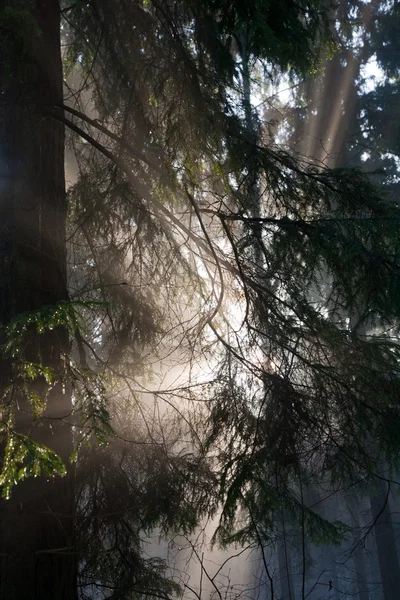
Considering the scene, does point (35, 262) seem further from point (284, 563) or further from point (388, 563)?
point (284, 563)

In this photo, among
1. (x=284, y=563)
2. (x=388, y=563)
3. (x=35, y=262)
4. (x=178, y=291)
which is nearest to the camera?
(x=35, y=262)

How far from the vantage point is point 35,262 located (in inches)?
158

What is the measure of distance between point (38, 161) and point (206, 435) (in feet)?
8.67

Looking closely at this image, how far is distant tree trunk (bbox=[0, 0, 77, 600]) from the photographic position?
11.5 ft

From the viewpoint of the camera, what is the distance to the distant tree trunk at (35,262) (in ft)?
11.5

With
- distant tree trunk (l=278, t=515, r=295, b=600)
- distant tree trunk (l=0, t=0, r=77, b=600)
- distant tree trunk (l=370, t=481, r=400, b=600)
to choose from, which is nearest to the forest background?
distant tree trunk (l=0, t=0, r=77, b=600)

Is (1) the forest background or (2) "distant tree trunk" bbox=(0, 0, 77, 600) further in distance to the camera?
(1) the forest background

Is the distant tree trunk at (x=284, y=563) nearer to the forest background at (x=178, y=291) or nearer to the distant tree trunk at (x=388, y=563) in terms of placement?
the forest background at (x=178, y=291)

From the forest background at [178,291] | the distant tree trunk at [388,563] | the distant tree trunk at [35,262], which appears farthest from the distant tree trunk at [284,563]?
the distant tree trunk at [388,563]

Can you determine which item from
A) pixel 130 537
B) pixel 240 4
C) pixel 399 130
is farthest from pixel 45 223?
pixel 399 130

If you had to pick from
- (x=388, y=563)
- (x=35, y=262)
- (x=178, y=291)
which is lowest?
(x=388, y=563)

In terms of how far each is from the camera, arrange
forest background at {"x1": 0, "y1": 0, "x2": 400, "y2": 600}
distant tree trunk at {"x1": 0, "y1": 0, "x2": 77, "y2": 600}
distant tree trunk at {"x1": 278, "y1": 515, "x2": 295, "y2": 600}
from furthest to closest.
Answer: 1. distant tree trunk at {"x1": 278, "y1": 515, "x2": 295, "y2": 600}
2. forest background at {"x1": 0, "y1": 0, "x2": 400, "y2": 600}
3. distant tree trunk at {"x1": 0, "y1": 0, "x2": 77, "y2": 600}

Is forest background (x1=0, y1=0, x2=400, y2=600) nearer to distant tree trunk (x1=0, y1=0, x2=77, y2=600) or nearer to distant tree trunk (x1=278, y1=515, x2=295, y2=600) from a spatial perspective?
distant tree trunk (x1=0, y1=0, x2=77, y2=600)

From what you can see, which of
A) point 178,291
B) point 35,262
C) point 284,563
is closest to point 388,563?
point 284,563
